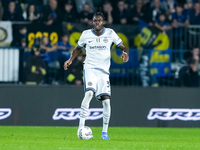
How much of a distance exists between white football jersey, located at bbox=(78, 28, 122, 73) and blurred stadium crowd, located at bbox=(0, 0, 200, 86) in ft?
14.7

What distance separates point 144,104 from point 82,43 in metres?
5.33

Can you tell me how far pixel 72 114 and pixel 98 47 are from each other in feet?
16.4

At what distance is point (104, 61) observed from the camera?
1029 centimetres

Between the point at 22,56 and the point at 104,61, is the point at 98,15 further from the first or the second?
the point at 22,56

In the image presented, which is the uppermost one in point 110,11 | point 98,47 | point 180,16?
point 110,11

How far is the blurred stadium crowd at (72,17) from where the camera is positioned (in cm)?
1473

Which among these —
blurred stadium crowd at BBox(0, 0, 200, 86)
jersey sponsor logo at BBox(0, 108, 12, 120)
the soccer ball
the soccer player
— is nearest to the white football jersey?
the soccer player

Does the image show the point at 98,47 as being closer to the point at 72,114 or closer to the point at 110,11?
the point at 72,114

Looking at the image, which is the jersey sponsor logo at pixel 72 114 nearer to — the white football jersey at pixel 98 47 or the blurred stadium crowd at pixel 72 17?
the blurred stadium crowd at pixel 72 17

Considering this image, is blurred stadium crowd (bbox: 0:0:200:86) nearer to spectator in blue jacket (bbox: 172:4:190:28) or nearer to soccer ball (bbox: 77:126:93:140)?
spectator in blue jacket (bbox: 172:4:190:28)

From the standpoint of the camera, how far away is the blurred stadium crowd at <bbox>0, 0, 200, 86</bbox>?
14.7m

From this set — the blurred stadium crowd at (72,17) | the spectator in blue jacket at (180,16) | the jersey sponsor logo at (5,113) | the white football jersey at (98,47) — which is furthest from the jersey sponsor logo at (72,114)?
the white football jersey at (98,47)

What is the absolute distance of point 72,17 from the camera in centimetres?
1630

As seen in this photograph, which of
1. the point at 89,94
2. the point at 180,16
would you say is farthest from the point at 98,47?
the point at 180,16
